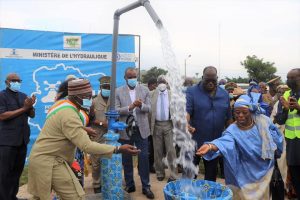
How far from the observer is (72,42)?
7.88 metres

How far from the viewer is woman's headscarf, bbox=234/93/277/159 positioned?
368 cm

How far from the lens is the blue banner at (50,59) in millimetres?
7471

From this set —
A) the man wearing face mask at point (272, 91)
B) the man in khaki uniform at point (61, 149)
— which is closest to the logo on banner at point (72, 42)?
the man wearing face mask at point (272, 91)

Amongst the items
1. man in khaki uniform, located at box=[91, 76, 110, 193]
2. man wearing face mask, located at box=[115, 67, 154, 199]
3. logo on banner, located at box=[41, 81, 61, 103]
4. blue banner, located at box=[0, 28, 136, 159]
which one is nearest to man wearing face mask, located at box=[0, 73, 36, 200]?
man in khaki uniform, located at box=[91, 76, 110, 193]

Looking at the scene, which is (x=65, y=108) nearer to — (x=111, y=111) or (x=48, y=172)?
(x=48, y=172)

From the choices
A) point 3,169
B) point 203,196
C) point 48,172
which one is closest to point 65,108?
point 48,172

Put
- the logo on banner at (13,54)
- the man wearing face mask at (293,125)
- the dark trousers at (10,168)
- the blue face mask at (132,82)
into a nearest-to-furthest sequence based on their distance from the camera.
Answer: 1. the man wearing face mask at (293,125)
2. the dark trousers at (10,168)
3. the blue face mask at (132,82)
4. the logo on banner at (13,54)

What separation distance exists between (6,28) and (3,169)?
137 inches

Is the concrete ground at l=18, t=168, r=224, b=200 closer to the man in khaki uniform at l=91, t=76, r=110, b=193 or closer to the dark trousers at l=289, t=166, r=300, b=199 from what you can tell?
the man in khaki uniform at l=91, t=76, r=110, b=193

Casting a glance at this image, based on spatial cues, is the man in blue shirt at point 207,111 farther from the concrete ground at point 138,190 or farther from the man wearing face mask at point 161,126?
the man wearing face mask at point 161,126

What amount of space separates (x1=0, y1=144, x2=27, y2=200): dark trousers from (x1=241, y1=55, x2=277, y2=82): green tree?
31.9 m

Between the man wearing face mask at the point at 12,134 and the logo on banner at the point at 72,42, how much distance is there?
278cm

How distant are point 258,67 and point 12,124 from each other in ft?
108

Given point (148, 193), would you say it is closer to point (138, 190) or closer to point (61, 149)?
point (138, 190)
